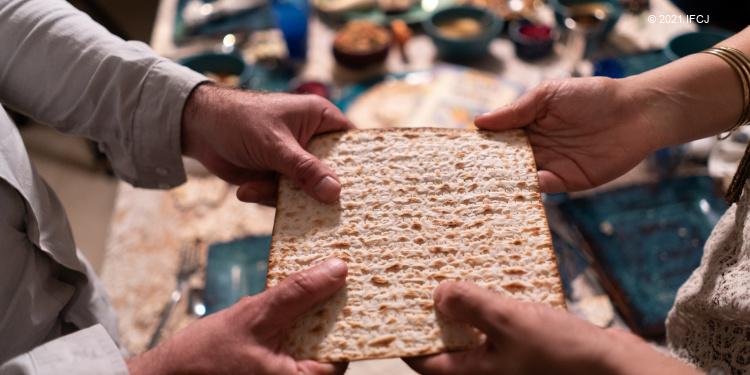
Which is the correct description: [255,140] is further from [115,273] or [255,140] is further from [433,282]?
[115,273]

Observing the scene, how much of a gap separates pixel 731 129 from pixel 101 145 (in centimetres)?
192

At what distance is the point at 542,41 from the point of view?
85.7 inches

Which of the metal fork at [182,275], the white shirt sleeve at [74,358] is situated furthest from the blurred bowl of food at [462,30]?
the white shirt sleeve at [74,358]

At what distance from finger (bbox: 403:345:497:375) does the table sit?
460mm

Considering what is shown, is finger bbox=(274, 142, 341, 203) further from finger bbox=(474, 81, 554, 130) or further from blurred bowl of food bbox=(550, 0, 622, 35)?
blurred bowl of food bbox=(550, 0, 622, 35)

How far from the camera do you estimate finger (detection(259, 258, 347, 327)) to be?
34.9 inches

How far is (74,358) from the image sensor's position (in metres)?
0.86

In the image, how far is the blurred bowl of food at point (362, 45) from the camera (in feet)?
7.20

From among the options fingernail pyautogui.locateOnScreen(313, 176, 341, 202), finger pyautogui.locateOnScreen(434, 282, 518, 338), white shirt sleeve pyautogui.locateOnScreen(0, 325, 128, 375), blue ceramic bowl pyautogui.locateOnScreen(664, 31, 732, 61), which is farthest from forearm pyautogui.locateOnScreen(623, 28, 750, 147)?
white shirt sleeve pyautogui.locateOnScreen(0, 325, 128, 375)

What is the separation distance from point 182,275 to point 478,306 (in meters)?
1.11

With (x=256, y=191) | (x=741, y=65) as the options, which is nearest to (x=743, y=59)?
(x=741, y=65)

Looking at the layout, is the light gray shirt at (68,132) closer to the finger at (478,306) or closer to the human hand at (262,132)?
the human hand at (262,132)

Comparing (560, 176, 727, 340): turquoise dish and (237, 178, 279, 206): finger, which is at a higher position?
(237, 178, 279, 206): finger

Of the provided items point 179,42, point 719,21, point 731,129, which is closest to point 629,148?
point 731,129
